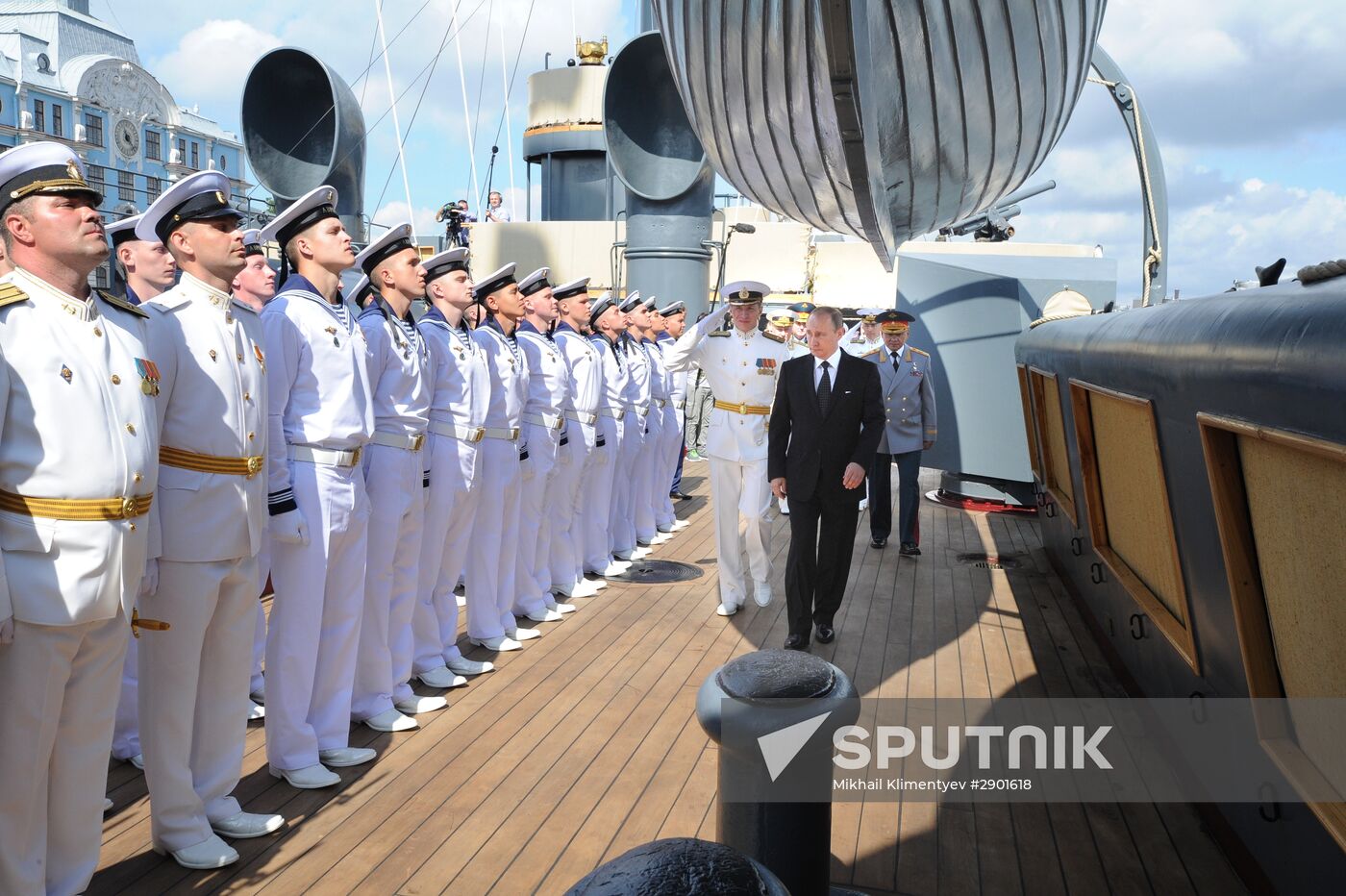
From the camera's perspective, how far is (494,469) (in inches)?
195

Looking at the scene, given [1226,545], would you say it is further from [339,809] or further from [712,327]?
[712,327]

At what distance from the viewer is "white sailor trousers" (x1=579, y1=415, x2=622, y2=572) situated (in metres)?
6.77

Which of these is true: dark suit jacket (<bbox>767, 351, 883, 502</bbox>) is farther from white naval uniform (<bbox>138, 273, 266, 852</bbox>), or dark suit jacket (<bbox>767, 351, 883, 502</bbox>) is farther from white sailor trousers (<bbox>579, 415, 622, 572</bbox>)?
white naval uniform (<bbox>138, 273, 266, 852</bbox>)

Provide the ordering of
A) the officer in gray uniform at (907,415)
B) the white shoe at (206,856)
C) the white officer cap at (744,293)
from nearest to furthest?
the white shoe at (206,856)
the white officer cap at (744,293)
the officer in gray uniform at (907,415)

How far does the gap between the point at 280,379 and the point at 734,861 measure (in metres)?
2.60

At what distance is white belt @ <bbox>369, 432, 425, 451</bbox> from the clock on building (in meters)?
40.2

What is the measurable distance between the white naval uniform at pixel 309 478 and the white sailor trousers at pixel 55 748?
87 centimetres

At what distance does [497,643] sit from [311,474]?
189 cm

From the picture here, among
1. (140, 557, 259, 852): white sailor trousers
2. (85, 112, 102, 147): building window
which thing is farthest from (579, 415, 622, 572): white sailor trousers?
(85, 112, 102, 147): building window

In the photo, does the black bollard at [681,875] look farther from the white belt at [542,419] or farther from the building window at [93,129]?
the building window at [93,129]

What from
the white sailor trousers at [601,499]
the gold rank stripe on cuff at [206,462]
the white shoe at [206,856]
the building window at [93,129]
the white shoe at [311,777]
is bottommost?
the white shoe at [311,777]

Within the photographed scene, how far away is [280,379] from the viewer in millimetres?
3266

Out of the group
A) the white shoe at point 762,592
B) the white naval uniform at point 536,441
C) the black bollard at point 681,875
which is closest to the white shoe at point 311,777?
the white naval uniform at point 536,441

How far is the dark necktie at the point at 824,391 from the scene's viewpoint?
507 cm
